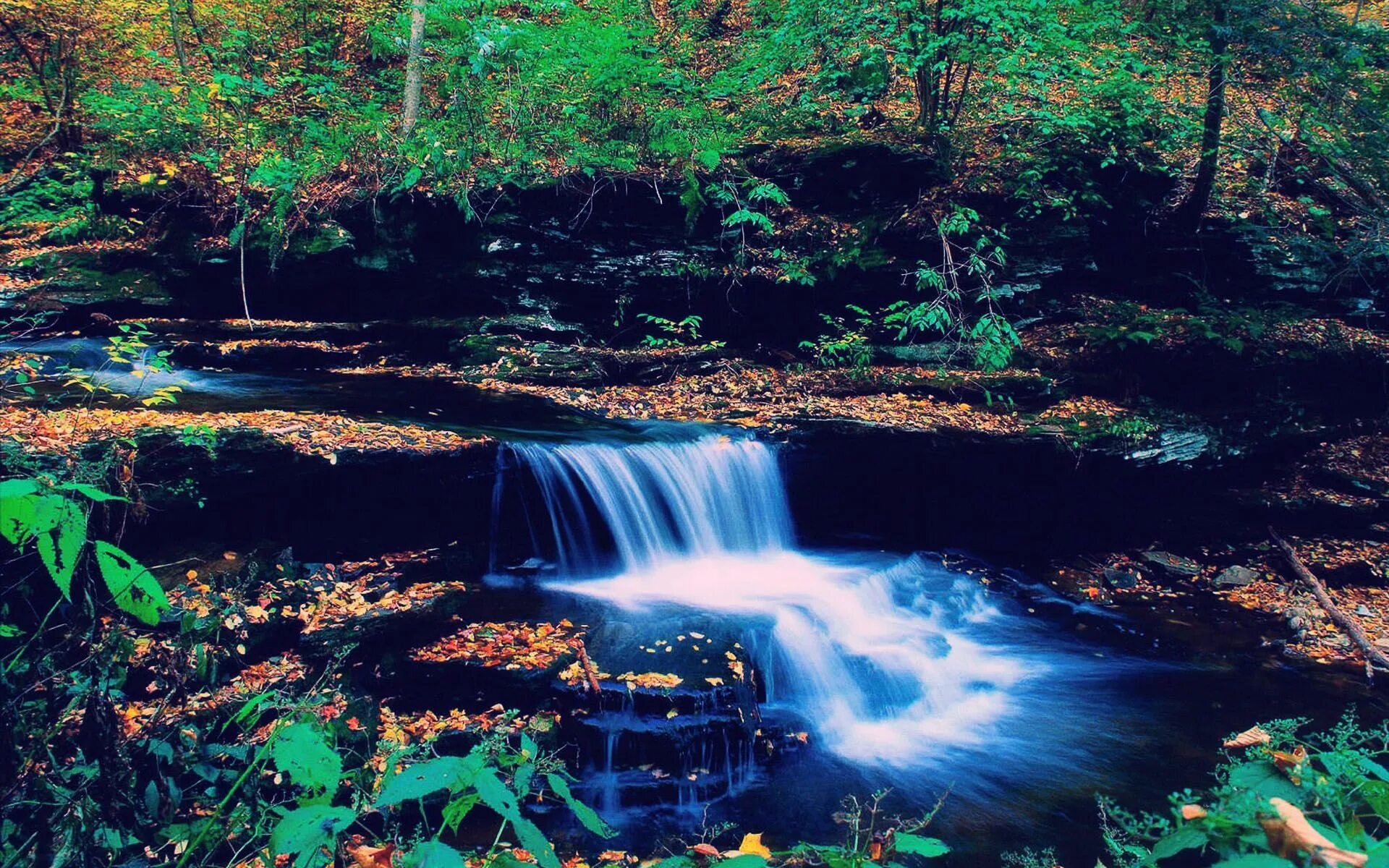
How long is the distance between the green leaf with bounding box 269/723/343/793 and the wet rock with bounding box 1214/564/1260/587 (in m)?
9.64

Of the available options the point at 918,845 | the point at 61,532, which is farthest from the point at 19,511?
the point at 918,845

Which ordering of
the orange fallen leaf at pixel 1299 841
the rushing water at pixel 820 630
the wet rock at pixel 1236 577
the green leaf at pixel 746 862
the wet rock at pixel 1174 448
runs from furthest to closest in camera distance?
the wet rock at pixel 1174 448
the wet rock at pixel 1236 577
the rushing water at pixel 820 630
the green leaf at pixel 746 862
the orange fallen leaf at pixel 1299 841

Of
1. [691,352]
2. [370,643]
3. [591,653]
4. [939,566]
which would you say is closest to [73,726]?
[370,643]

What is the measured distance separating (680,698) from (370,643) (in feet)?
8.02

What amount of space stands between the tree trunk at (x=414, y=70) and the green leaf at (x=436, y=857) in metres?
11.8

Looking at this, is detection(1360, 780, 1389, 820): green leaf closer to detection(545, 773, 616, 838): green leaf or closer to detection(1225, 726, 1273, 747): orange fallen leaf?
detection(1225, 726, 1273, 747): orange fallen leaf

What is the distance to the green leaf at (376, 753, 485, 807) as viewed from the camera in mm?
1499

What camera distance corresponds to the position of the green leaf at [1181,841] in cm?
149

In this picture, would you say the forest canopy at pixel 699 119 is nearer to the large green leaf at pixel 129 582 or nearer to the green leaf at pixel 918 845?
the large green leaf at pixel 129 582

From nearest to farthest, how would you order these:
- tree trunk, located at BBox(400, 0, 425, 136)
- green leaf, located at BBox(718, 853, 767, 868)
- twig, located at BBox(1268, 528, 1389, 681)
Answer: green leaf, located at BBox(718, 853, 767, 868) → twig, located at BBox(1268, 528, 1389, 681) → tree trunk, located at BBox(400, 0, 425, 136)

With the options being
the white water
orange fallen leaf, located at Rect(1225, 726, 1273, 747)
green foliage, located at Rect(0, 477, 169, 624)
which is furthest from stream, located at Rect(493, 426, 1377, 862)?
green foliage, located at Rect(0, 477, 169, 624)

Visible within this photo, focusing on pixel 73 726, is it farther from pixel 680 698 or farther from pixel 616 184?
pixel 616 184

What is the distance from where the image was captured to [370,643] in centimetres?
529

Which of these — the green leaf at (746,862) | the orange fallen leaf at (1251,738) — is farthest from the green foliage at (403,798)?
the orange fallen leaf at (1251,738)
